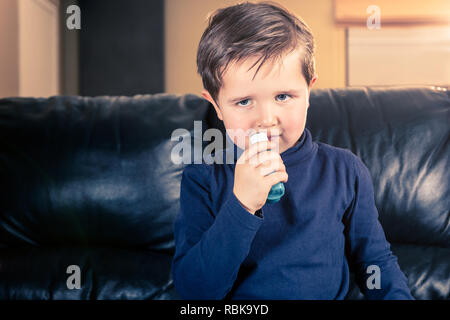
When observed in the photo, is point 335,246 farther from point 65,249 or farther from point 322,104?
point 65,249

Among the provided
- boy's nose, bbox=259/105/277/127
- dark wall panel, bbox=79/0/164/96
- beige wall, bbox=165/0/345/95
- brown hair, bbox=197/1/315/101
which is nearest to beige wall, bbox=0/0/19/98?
dark wall panel, bbox=79/0/164/96

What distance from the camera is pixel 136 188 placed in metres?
0.93

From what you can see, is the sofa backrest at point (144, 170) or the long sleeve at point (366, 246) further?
the sofa backrest at point (144, 170)

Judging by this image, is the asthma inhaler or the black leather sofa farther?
the black leather sofa

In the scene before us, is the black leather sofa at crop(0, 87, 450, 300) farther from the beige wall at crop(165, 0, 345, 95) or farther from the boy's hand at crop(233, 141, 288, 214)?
the beige wall at crop(165, 0, 345, 95)

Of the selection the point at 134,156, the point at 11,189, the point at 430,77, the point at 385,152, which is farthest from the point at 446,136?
the point at 430,77

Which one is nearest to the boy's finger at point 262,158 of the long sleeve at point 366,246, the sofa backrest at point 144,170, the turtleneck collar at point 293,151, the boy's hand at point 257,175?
the boy's hand at point 257,175

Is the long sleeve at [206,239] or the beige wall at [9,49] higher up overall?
the beige wall at [9,49]

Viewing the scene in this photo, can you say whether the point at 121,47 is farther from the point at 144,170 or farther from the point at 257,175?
the point at 257,175

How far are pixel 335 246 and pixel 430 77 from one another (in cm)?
293

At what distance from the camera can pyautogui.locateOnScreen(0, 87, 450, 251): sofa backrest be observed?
903 millimetres

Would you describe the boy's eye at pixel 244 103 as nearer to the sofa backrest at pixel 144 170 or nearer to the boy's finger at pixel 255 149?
the boy's finger at pixel 255 149

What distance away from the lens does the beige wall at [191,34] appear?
295cm

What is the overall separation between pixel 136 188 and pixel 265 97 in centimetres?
49
